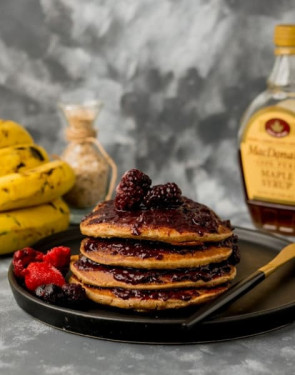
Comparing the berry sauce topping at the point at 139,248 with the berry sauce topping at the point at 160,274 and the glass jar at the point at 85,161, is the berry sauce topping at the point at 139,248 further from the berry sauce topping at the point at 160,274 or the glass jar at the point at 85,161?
the glass jar at the point at 85,161

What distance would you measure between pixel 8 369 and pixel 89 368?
191 millimetres

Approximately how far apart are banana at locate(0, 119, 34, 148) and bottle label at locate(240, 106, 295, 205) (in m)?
0.83

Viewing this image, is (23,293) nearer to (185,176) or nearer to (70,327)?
(70,327)

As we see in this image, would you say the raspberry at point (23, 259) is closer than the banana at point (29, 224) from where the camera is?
Yes

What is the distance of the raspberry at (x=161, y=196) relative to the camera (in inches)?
80.6

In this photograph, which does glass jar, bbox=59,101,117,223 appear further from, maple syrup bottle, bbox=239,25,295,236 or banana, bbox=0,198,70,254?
maple syrup bottle, bbox=239,25,295,236

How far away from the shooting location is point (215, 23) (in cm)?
328

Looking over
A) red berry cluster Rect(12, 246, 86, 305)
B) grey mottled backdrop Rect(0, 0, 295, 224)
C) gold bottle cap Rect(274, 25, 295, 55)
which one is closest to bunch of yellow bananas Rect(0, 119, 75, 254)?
red berry cluster Rect(12, 246, 86, 305)

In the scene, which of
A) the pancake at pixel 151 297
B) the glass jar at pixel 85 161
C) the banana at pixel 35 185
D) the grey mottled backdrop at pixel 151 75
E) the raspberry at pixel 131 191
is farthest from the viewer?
the grey mottled backdrop at pixel 151 75

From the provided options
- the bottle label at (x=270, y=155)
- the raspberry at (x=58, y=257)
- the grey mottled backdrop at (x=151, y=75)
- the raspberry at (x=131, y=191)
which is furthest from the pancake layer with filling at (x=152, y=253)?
the grey mottled backdrop at (x=151, y=75)

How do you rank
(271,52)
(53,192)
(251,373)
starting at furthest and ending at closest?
(271,52) → (53,192) → (251,373)

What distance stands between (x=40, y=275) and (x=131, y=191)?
1.11ft

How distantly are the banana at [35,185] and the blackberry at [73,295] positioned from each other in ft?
2.07

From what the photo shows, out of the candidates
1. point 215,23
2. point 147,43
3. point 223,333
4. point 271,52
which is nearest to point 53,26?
point 147,43
